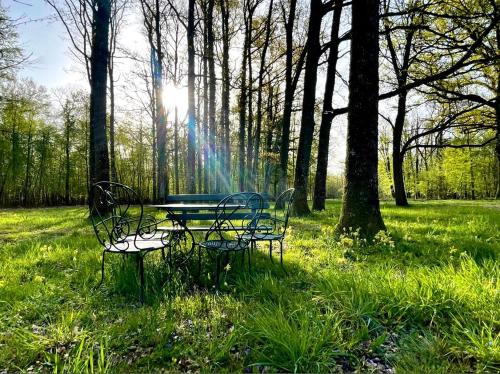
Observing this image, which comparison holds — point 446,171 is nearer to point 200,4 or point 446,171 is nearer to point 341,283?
point 200,4

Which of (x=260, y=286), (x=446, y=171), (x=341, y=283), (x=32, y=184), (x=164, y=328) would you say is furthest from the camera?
(x=446, y=171)

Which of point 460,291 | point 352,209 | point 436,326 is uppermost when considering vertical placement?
point 352,209

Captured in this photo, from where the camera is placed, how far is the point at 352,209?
211 inches

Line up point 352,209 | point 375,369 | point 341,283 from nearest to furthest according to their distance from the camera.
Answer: point 375,369 → point 341,283 → point 352,209

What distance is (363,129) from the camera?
5.40m

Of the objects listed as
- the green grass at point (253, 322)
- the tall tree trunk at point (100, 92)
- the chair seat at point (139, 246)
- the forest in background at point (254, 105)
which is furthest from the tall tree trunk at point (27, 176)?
the chair seat at point (139, 246)

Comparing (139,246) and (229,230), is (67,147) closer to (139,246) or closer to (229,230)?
(139,246)

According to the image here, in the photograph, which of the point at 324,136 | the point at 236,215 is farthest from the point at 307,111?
the point at 236,215

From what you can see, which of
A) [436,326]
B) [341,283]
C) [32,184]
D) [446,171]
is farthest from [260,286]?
[446,171]

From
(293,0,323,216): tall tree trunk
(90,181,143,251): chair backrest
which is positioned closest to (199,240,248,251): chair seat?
(90,181,143,251): chair backrest

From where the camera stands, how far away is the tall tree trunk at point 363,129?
17.5 ft

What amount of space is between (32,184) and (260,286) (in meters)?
32.2

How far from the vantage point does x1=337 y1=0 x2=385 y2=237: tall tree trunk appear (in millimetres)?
5324

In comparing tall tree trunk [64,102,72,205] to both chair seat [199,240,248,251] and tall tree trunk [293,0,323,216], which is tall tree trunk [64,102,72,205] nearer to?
tall tree trunk [293,0,323,216]
